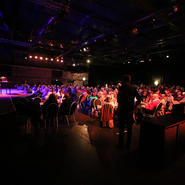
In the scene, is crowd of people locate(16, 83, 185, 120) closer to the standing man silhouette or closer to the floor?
the standing man silhouette

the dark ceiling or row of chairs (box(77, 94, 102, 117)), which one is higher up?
the dark ceiling

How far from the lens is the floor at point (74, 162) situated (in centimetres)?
218

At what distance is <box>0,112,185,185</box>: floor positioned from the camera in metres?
2.18

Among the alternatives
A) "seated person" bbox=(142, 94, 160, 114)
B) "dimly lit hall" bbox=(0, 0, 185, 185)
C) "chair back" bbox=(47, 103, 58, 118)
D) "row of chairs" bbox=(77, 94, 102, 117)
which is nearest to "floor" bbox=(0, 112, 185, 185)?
"dimly lit hall" bbox=(0, 0, 185, 185)

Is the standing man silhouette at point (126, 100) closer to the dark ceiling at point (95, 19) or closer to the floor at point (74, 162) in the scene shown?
the floor at point (74, 162)

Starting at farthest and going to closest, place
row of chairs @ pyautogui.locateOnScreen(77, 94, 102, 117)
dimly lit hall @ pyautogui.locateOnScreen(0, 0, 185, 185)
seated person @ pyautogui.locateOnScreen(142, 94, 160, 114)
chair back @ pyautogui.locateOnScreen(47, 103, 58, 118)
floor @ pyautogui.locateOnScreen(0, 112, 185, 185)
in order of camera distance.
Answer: row of chairs @ pyautogui.locateOnScreen(77, 94, 102, 117), seated person @ pyautogui.locateOnScreen(142, 94, 160, 114), chair back @ pyautogui.locateOnScreen(47, 103, 58, 118), dimly lit hall @ pyautogui.locateOnScreen(0, 0, 185, 185), floor @ pyautogui.locateOnScreen(0, 112, 185, 185)

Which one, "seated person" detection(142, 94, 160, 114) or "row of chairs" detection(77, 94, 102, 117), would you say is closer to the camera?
"seated person" detection(142, 94, 160, 114)

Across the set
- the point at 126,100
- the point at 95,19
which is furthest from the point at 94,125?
the point at 95,19

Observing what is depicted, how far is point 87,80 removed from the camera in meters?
20.4

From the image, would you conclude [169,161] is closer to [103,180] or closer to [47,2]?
[103,180]

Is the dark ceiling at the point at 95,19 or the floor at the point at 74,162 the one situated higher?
the dark ceiling at the point at 95,19

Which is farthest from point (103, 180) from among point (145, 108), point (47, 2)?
point (47, 2)

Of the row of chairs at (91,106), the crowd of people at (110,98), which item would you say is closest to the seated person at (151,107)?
the crowd of people at (110,98)

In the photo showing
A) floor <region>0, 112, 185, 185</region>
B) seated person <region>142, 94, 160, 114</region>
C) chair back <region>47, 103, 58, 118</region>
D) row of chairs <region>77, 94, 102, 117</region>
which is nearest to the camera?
floor <region>0, 112, 185, 185</region>
